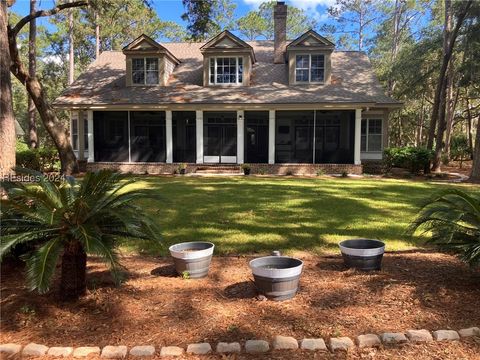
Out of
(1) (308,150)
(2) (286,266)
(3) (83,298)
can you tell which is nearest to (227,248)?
(2) (286,266)

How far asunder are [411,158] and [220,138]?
30.1 ft

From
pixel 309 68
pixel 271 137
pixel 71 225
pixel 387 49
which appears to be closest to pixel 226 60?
pixel 309 68

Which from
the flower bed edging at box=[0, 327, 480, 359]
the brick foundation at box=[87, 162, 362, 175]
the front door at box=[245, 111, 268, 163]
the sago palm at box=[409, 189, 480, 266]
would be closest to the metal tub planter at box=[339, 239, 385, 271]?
the sago palm at box=[409, 189, 480, 266]

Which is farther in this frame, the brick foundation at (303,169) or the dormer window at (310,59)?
the dormer window at (310,59)

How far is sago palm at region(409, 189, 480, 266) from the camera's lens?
4.56m

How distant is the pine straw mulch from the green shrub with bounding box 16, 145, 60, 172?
1578 centimetres

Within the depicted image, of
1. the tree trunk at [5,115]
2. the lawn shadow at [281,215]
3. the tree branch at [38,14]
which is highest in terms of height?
the tree branch at [38,14]

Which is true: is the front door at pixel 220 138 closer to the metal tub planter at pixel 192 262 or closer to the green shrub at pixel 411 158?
the green shrub at pixel 411 158

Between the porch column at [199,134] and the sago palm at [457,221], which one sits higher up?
the porch column at [199,134]

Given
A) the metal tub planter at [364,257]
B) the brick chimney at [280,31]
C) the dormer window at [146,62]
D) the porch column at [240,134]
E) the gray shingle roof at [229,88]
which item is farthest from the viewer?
the brick chimney at [280,31]

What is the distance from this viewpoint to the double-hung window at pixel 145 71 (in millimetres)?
21234

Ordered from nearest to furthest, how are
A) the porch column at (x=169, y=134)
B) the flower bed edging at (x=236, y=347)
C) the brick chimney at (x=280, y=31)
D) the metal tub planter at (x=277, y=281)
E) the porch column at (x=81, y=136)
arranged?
the flower bed edging at (x=236, y=347), the metal tub planter at (x=277, y=281), the porch column at (x=169, y=134), the porch column at (x=81, y=136), the brick chimney at (x=280, y=31)

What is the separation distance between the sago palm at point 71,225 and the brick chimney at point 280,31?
20.0m

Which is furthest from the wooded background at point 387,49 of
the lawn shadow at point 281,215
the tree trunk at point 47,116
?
the lawn shadow at point 281,215
